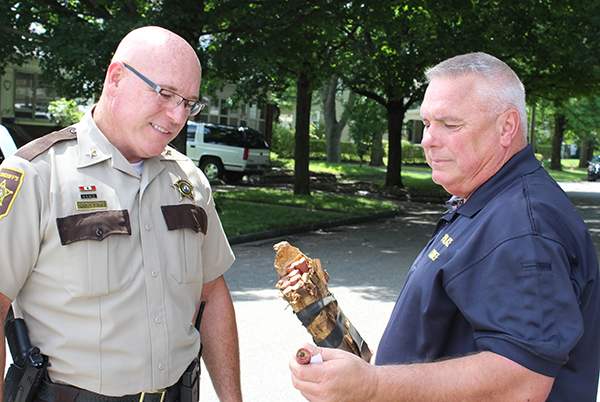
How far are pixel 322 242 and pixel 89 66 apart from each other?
17.1ft

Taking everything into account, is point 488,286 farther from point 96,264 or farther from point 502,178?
point 96,264

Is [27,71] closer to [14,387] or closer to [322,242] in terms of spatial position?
[322,242]

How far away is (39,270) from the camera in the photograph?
1.88 meters

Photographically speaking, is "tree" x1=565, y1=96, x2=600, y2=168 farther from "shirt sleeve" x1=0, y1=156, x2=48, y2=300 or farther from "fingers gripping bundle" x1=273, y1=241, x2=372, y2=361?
"shirt sleeve" x1=0, y1=156, x2=48, y2=300

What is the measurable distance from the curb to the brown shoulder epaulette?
7964 mm

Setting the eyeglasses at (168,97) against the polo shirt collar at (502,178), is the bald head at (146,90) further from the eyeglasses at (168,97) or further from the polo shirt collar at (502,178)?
the polo shirt collar at (502,178)

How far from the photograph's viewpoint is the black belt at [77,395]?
1882mm

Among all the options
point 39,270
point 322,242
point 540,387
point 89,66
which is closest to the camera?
point 540,387

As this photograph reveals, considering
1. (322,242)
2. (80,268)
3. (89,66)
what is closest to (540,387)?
(80,268)

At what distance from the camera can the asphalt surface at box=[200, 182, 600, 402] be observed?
481 cm

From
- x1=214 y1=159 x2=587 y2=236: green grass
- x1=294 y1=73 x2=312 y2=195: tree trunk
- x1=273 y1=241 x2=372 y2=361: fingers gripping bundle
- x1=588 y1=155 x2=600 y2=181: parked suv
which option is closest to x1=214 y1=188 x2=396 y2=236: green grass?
x1=214 y1=159 x2=587 y2=236: green grass

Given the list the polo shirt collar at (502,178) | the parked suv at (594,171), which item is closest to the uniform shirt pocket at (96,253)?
the polo shirt collar at (502,178)

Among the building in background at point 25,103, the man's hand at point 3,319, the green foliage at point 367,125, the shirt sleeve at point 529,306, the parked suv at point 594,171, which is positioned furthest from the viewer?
the parked suv at point 594,171

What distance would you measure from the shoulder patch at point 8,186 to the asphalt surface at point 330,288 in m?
0.93
